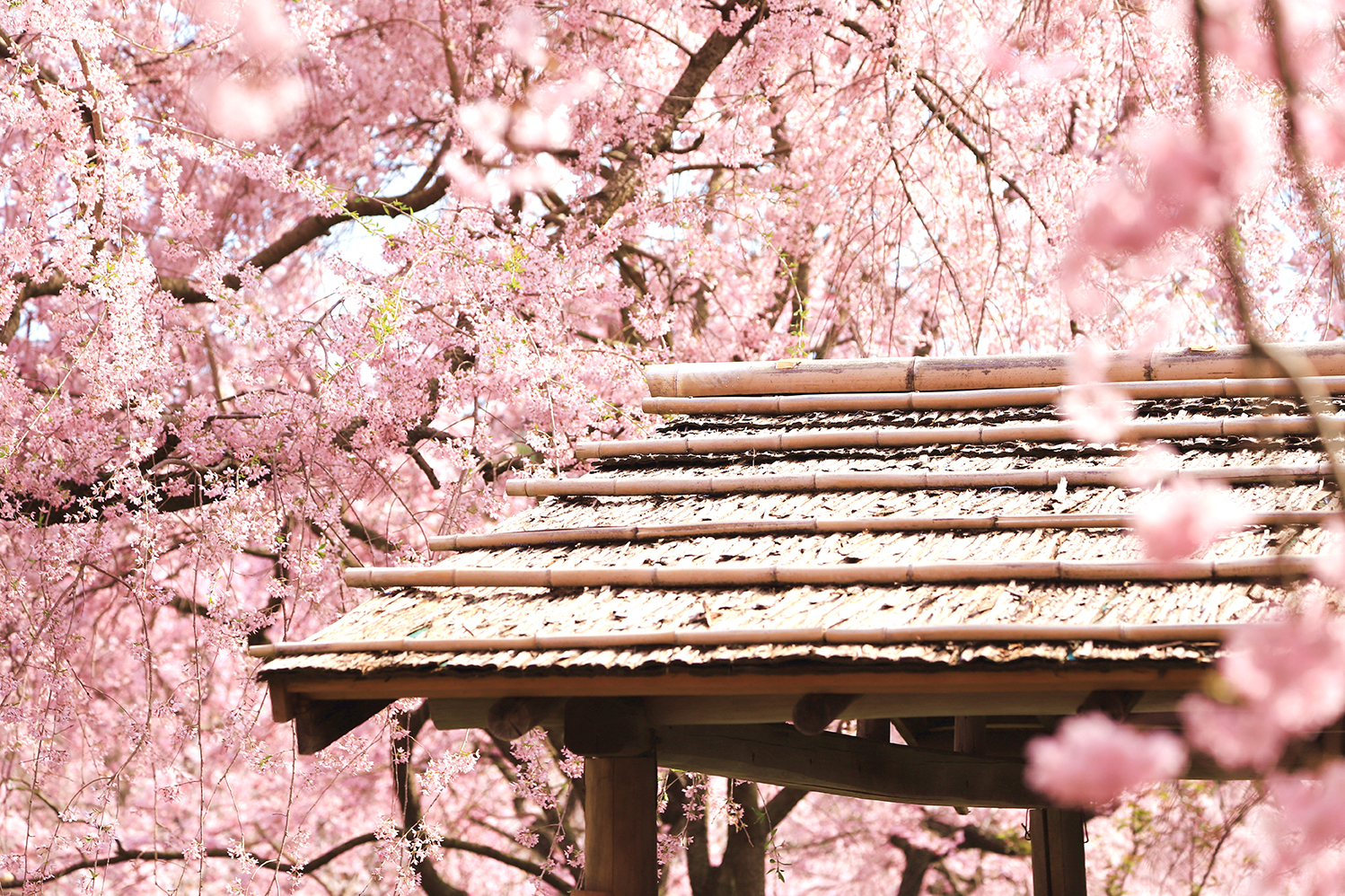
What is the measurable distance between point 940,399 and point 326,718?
2170mm

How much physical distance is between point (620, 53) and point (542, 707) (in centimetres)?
576

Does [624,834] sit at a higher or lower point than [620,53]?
lower

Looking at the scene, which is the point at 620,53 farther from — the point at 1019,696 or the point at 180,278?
the point at 1019,696

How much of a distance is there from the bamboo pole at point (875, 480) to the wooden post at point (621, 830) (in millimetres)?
882

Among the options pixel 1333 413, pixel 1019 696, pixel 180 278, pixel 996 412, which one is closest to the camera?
pixel 1019 696

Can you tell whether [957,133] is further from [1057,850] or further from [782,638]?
[782,638]

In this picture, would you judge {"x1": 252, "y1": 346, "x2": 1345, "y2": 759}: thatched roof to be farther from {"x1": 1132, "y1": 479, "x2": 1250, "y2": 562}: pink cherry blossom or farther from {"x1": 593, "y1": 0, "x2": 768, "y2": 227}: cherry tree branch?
{"x1": 593, "y1": 0, "x2": 768, "y2": 227}: cherry tree branch

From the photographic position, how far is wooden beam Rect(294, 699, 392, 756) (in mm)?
2703

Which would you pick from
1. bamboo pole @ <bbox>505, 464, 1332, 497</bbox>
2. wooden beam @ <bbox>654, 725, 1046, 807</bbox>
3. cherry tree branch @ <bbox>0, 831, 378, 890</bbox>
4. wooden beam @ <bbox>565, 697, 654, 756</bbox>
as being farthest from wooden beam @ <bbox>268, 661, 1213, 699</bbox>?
cherry tree branch @ <bbox>0, 831, 378, 890</bbox>

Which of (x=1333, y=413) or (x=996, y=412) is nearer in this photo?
(x=1333, y=413)

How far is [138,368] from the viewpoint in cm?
476

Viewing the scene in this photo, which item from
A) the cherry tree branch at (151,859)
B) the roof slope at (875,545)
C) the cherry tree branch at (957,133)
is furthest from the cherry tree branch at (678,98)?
the cherry tree branch at (151,859)

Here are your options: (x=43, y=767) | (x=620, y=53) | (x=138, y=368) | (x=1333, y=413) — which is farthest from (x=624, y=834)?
(x=620, y=53)

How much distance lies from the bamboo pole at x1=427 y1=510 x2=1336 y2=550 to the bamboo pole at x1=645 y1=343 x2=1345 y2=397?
1014 millimetres
